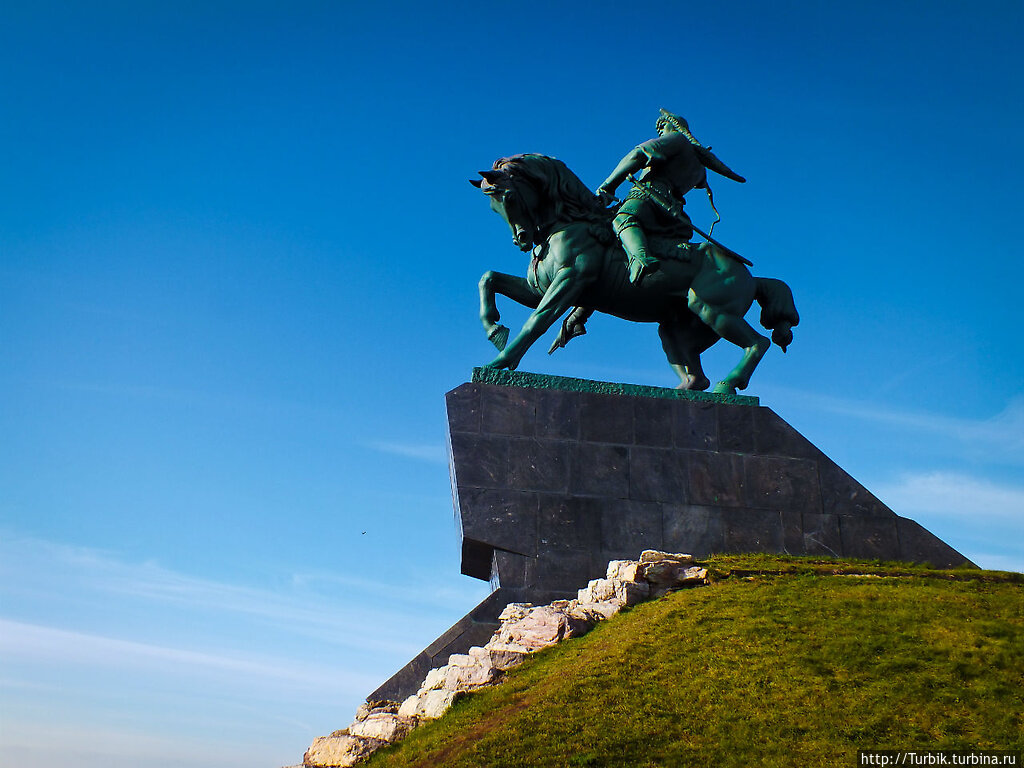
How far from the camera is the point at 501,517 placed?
39.8 ft

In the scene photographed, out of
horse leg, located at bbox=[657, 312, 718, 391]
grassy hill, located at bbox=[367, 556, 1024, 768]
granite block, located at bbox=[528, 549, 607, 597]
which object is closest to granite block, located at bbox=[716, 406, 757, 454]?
A: horse leg, located at bbox=[657, 312, 718, 391]

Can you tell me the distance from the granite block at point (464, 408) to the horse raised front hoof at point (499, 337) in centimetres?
132

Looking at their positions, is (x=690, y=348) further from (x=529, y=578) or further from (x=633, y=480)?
(x=529, y=578)

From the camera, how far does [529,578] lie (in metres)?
11.7

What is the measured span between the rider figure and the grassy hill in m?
5.82

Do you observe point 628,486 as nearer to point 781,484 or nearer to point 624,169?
point 781,484

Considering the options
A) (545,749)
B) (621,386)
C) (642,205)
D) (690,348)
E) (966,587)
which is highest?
(642,205)

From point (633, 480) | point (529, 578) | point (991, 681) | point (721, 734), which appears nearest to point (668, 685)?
point (721, 734)

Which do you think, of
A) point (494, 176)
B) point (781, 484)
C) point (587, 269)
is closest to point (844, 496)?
point (781, 484)

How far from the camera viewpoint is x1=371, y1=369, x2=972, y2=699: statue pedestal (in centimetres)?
1210

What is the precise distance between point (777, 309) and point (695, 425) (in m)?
2.78

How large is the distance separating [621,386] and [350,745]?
6.77m

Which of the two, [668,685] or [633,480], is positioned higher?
[633,480]

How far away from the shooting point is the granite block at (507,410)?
12836 millimetres
